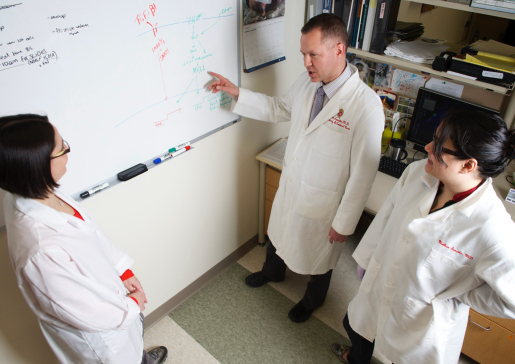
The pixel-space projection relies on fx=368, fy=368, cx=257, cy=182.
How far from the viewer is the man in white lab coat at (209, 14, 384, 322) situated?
1.55 meters

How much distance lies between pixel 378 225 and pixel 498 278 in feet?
1.62

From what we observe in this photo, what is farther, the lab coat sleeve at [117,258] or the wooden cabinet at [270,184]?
the wooden cabinet at [270,184]

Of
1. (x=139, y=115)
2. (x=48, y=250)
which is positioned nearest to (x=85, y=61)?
(x=139, y=115)

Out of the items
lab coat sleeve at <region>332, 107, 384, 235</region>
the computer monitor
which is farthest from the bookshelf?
lab coat sleeve at <region>332, 107, 384, 235</region>

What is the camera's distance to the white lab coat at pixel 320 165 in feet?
5.16

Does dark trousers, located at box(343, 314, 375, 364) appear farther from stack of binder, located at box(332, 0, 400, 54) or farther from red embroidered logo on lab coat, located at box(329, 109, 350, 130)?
stack of binder, located at box(332, 0, 400, 54)

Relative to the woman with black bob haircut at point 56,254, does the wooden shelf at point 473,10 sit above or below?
above

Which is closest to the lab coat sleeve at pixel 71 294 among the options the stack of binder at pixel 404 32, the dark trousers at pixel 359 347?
the dark trousers at pixel 359 347

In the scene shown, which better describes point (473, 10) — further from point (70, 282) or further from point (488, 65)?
point (70, 282)

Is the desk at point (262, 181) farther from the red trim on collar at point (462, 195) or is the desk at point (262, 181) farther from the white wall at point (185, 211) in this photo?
the red trim on collar at point (462, 195)

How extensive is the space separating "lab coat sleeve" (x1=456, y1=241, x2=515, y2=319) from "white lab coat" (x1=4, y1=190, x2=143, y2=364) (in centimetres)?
114

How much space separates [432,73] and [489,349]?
140cm

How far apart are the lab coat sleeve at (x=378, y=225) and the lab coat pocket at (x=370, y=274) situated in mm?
57

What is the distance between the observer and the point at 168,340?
2045 millimetres
